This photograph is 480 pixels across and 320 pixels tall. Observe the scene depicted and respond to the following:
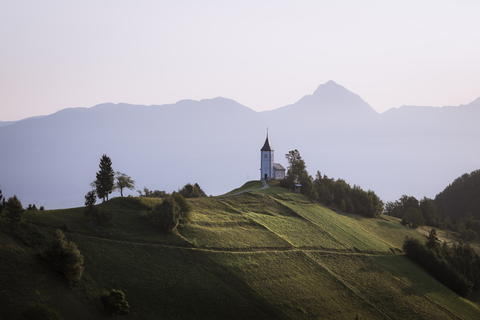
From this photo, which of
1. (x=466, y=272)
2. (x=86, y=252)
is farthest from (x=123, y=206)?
(x=466, y=272)

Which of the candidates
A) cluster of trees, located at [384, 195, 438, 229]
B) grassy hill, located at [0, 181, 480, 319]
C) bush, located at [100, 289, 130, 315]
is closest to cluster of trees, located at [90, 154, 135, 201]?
grassy hill, located at [0, 181, 480, 319]

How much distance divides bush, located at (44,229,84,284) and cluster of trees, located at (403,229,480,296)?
71.2 meters

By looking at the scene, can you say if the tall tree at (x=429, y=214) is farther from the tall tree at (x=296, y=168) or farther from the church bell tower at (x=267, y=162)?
the church bell tower at (x=267, y=162)

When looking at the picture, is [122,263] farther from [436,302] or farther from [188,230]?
[436,302]

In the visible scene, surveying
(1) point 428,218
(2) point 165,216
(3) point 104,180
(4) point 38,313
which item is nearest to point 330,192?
(1) point 428,218

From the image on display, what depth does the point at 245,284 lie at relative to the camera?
4844cm

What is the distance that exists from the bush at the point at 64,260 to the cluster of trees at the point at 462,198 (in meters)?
175

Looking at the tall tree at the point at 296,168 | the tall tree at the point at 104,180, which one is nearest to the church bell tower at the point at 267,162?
the tall tree at the point at 296,168

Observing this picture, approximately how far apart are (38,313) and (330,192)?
87355 millimetres

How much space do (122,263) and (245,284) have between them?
56.1 ft

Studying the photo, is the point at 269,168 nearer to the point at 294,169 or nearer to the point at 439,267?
the point at 294,169

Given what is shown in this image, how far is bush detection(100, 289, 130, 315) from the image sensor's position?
3631 centimetres

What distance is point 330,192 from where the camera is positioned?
105062 mm

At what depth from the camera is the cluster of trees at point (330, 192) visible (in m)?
102
